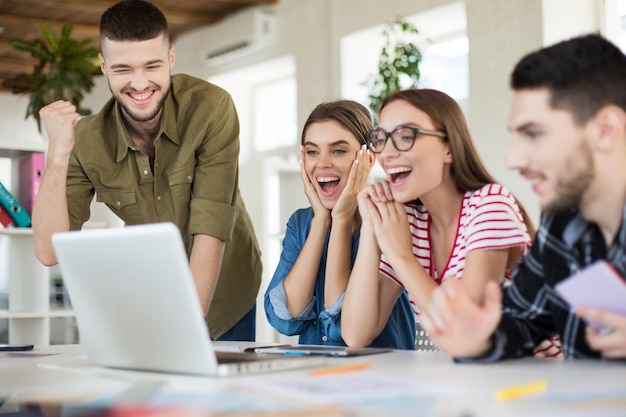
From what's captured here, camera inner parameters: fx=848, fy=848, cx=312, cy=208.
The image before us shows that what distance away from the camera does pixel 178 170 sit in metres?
2.35

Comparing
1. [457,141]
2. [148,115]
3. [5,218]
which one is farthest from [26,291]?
[457,141]

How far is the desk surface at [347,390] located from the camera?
34.7 inches

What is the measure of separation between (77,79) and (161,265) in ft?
14.9

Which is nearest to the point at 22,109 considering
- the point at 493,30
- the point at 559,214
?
the point at 493,30

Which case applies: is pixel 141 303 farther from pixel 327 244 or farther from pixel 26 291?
pixel 26 291

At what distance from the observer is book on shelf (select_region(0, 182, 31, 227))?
156 inches

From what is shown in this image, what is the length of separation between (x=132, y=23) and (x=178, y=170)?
0.41 meters

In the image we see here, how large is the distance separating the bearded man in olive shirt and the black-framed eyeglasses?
1.88 feet

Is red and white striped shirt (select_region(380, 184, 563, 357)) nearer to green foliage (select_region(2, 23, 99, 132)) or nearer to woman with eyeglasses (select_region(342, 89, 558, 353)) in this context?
woman with eyeglasses (select_region(342, 89, 558, 353))

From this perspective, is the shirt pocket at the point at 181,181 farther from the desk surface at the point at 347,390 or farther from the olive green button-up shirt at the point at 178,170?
the desk surface at the point at 347,390

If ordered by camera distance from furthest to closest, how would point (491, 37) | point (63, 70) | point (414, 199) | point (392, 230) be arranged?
point (63, 70) → point (491, 37) → point (414, 199) → point (392, 230)

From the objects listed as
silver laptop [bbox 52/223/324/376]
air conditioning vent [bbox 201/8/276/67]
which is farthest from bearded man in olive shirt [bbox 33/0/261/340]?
air conditioning vent [bbox 201/8/276/67]

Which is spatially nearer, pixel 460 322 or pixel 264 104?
pixel 460 322

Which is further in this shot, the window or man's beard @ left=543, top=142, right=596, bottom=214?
the window
